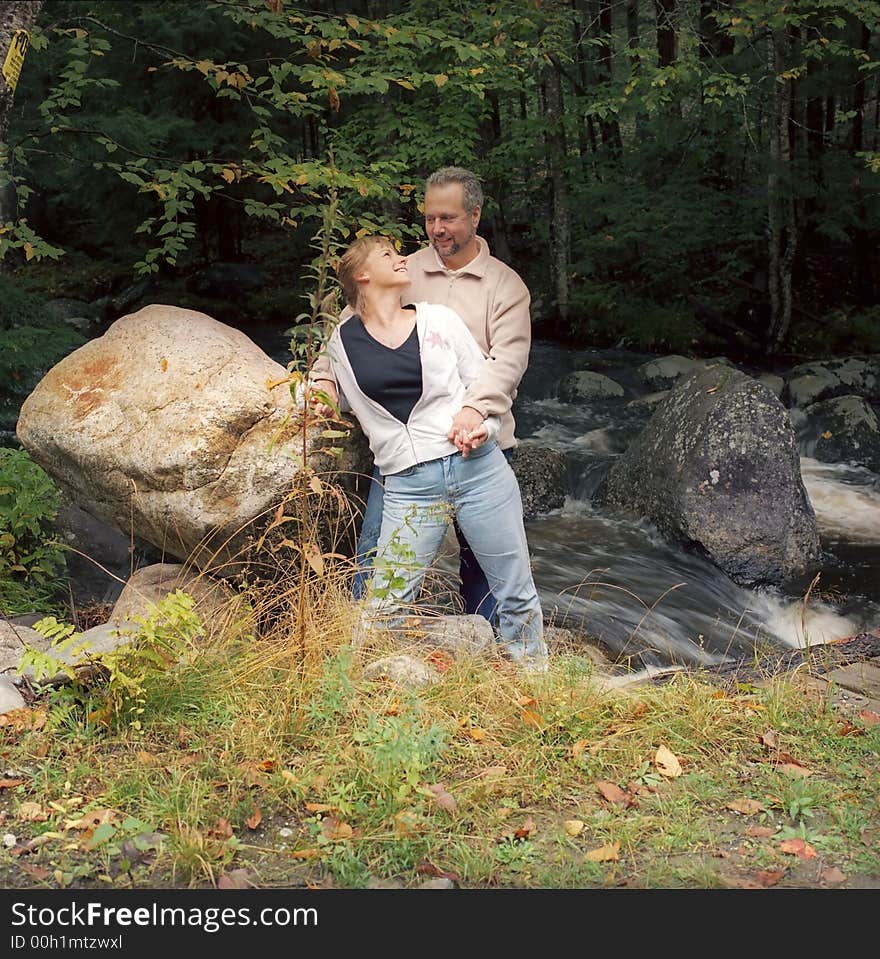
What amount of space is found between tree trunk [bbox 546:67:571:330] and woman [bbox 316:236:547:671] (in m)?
11.7

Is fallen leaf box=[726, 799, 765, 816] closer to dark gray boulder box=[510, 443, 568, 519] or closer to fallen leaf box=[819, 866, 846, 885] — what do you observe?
fallen leaf box=[819, 866, 846, 885]

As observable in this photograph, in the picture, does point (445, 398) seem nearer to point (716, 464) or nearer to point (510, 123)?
point (716, 464)

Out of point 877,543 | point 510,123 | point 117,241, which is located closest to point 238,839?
point 877,543

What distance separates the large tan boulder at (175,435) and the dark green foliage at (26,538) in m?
1.09

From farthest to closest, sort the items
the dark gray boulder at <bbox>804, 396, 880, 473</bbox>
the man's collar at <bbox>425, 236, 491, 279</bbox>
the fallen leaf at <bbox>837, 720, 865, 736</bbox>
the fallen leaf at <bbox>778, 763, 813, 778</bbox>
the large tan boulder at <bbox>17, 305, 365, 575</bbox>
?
the dark gray boulder at <bbox>804, 396, 880, 473</bbox> < the large tan boulder at <bbox>17, 305, 365, 575</bbox> < the man's collar at <bbox>425, 236, 491, 279</bbox> < the fallen leaf at <bbox>837, 720, 865, 736</bbox> < the fallen leaf at <bbox>778, 763, 813, 778</bbox>

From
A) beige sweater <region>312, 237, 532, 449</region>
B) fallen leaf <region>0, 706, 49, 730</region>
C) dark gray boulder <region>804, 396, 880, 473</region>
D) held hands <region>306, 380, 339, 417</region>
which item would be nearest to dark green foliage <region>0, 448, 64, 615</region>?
fallen leaf <region>0, 706, 49, 730</region>

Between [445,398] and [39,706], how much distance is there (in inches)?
79.8

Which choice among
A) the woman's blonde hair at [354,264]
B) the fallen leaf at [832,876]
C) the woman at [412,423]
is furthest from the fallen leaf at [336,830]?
the woman's blonde hair at [354,264]

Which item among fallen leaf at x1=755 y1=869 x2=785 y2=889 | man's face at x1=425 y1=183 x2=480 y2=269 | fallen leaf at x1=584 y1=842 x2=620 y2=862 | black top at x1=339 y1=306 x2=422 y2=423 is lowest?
fallen leaf at x1=755 y1=869 x2=785 y2=889

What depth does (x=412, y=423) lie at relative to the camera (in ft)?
14.6

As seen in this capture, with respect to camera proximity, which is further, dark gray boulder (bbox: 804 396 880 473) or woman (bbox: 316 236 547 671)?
dark gray boulder (bbox: 804 396 880 473)

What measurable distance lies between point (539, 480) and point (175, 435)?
4.81 meters

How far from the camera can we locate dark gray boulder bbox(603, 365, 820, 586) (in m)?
7.88

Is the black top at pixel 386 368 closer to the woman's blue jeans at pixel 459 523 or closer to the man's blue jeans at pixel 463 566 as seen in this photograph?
the woman's blue jeans at pixel 459 523
